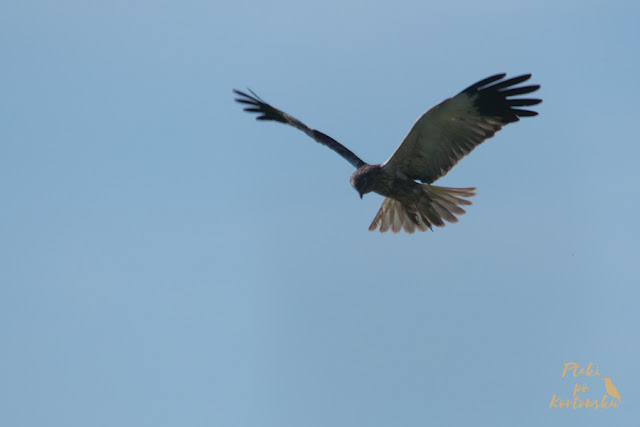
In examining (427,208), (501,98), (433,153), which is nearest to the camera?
(501,98)

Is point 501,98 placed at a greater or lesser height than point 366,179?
greater

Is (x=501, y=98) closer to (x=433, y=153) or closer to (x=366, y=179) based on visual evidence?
(x=433, y=153)

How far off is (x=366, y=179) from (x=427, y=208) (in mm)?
1109

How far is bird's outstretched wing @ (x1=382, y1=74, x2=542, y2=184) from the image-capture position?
9.73 meters

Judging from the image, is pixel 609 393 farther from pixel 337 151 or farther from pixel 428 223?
pixel 337 151

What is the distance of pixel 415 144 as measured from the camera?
33.6 ft

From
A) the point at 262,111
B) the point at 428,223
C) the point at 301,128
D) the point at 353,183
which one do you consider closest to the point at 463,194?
the point at 428,223

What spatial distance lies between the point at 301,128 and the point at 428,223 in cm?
218

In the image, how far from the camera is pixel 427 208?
1111 centimetres

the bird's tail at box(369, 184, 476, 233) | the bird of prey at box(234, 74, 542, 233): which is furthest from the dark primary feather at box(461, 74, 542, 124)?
the bird's tail at box(369, 184, 476, 233)

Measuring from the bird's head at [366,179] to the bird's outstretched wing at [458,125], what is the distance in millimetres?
146

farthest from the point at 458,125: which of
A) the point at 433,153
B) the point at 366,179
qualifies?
the point at 366,179

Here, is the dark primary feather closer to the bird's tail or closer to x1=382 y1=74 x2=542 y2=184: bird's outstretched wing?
x1=382 y1=74 x2=542 y2=184: bird's outstretched wing

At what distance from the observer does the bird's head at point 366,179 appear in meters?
10.5
